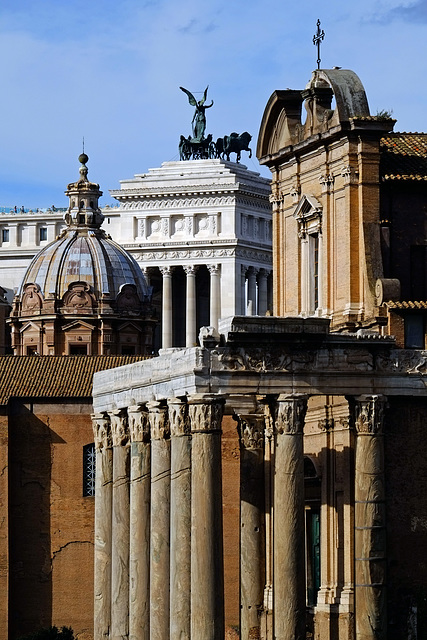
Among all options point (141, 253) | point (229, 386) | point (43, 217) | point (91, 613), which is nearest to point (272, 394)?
point (229, 386)

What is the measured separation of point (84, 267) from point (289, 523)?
47.9 meters

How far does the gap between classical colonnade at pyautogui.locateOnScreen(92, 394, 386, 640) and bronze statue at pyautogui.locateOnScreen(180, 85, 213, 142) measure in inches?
3465

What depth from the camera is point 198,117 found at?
143625 mm

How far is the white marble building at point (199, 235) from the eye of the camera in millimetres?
137500

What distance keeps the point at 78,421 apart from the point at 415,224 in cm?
2027

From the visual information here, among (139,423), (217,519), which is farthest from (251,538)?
(217,519)

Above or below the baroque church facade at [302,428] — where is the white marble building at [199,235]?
above

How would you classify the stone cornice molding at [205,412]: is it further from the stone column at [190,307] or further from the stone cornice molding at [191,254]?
the stone cornice molding at [191,254]

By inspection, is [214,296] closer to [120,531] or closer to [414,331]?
[120,531]

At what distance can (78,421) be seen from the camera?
74.2 metres

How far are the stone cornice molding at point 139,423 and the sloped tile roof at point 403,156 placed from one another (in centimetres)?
856

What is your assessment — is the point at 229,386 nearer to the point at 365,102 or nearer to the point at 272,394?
the point at 272,394

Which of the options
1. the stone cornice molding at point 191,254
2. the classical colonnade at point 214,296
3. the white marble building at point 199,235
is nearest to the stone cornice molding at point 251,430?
the classical colonnade at point 214,296

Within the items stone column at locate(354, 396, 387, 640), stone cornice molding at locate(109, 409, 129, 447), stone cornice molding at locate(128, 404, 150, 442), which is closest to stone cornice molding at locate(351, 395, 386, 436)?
stone column at locate(354, 396, 387, 640)
